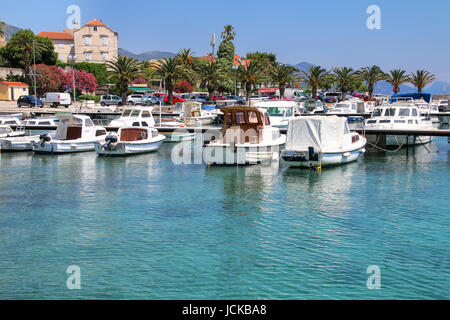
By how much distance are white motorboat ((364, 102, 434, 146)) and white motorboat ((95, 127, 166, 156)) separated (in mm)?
17796

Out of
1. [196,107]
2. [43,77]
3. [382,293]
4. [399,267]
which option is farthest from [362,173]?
[43,77]

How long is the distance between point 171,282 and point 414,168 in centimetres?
2294

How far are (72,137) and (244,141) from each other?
47.6ft

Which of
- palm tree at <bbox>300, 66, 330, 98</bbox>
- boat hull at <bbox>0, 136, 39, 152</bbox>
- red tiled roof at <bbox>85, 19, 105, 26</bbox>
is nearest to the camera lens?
boat hull at <bbox>0, 136, 39, 152</bbox>

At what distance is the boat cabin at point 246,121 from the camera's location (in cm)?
3156

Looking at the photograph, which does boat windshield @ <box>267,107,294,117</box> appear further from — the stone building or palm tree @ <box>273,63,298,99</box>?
the stone building

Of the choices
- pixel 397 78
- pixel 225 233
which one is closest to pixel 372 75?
pixel 397 78

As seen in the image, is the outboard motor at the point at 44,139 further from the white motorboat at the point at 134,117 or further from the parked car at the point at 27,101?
the parked car at the point at 27,101

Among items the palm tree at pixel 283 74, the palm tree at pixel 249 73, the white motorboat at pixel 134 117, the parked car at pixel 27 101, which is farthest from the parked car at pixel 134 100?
the white motorboat at pixel 134 117

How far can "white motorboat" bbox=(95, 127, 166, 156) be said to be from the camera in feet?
116

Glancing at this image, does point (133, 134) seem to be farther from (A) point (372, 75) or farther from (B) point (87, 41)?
(B) point (87, 41)

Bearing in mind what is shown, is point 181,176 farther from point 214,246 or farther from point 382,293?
point 382,293

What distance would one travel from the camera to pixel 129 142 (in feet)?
118

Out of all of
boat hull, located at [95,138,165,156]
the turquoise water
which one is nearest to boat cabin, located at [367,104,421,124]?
the turquoise water
